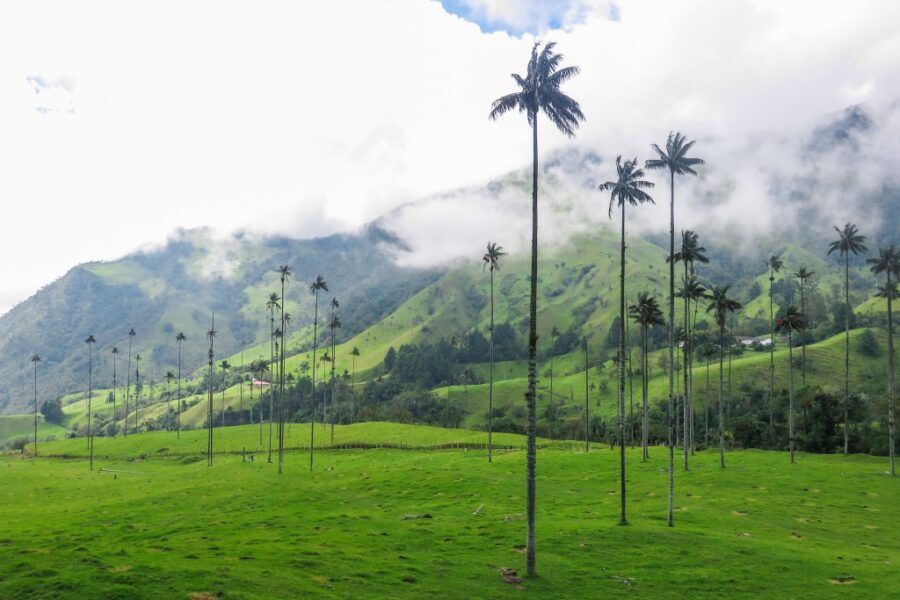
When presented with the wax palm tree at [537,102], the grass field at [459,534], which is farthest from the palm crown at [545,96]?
the grass field at [459,534]

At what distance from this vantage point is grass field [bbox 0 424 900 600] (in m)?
28.4

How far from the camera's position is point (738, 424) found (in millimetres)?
135000

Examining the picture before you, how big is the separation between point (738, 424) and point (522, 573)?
120348 mm

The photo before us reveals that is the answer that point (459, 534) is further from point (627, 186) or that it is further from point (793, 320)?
point (793, 320)

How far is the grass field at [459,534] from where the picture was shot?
28.4 m

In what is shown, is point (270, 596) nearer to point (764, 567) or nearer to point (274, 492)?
point (764, 567)

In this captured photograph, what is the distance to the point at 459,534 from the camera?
43.7 m

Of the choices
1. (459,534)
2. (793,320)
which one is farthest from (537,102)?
(793,320)

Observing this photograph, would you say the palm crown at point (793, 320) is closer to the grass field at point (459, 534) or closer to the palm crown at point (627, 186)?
the grass field at point (459, 534)

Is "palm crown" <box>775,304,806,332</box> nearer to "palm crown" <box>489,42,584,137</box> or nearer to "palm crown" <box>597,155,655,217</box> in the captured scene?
"palm crown" <box>597,155,655,217</box>

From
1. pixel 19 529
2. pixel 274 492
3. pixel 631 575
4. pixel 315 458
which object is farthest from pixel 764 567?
pixel 315 458

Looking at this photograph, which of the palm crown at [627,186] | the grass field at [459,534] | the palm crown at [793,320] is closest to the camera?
the grass field at [459,534]

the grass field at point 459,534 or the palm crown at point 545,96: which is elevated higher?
the palm crown at point 545,96

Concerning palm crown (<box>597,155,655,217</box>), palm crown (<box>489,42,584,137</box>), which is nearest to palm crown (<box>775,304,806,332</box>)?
palm crown (<box>597,155,655,217</box>)
